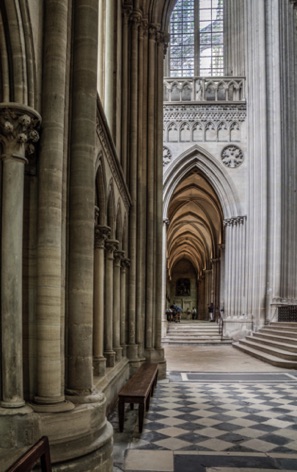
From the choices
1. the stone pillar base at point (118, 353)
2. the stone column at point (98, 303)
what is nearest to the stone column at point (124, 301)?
the stone pillar base at point (118, 353)

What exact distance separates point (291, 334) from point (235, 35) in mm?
19812

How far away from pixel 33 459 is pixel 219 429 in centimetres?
482

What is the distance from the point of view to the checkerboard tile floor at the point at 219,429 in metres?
5.78

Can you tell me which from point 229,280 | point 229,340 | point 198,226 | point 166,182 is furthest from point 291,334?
point 198,226

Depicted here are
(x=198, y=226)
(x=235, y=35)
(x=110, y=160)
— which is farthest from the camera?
(x=198, y=226)

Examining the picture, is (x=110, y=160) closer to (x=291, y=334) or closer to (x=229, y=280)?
(x=291, y=334)

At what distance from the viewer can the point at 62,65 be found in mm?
5078

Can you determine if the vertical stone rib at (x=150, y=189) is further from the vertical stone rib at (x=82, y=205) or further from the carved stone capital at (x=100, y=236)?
the vertical stone rib at (x=82, y=205)

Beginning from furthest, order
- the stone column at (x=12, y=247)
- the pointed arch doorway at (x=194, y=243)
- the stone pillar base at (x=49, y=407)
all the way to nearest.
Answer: the pointed arch doorway at (x=194, y=243), the stone pillar base at (x=49, y=407), the stone column at (x=12, y=247)

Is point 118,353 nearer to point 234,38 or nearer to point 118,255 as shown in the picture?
point 118,255

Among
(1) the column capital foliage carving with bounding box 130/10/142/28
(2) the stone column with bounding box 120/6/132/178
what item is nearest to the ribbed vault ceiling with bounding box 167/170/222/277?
(1) the column capital foliage carving with bounding box 130/10/142/28

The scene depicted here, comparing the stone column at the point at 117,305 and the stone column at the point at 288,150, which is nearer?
the stone column at the point at 117,305

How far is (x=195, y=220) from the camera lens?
46.9m

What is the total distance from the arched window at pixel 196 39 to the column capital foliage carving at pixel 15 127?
30.6 m
